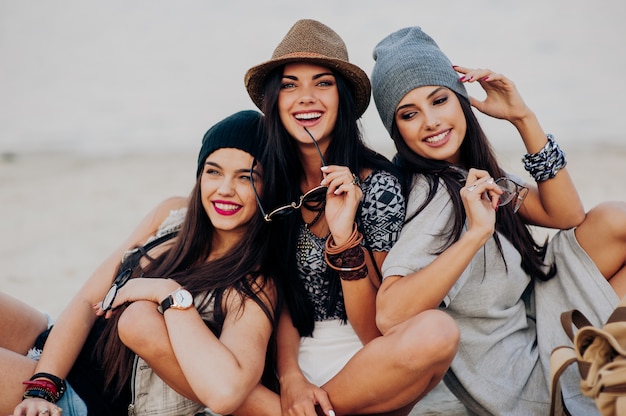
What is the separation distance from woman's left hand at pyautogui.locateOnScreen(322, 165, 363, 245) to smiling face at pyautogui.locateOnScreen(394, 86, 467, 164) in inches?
20.7

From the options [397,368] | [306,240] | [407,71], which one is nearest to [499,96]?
[407,71]

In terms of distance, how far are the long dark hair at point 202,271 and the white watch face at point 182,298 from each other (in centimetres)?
23

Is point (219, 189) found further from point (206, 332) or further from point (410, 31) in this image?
point (410, 31)

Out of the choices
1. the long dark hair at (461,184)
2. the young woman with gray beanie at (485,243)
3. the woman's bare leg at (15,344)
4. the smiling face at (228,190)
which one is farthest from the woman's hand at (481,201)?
the woman's bare leg at (15,344)

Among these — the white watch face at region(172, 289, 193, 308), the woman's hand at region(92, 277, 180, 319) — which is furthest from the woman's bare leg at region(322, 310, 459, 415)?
the woman's hand at region(92, 277, 180, 319)

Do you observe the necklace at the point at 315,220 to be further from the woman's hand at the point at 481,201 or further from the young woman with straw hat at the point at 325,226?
the woman's hand at the point at 481,201

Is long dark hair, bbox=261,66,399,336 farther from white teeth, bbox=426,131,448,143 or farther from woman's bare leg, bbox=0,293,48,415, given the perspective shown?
woman's bare leg, bbox=0,293,48,415

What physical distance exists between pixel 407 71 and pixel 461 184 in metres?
0.64

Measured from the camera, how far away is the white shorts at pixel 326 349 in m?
3.41

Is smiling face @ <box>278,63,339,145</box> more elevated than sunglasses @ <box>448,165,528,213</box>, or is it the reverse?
smiling face @ <box>278,63,339,145</box>

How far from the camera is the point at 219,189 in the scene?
3570mm

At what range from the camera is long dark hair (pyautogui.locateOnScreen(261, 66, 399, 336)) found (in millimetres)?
3574

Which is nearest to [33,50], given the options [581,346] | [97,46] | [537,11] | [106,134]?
[97,46]

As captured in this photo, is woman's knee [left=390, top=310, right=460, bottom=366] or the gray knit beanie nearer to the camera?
woman's knee [left=390, top=310, right=460, bottom=366]
